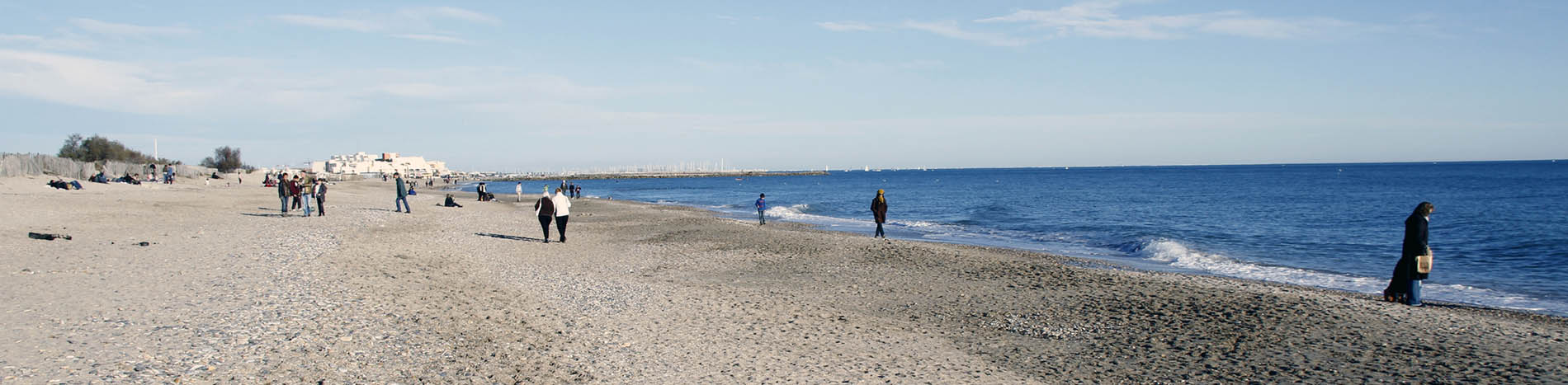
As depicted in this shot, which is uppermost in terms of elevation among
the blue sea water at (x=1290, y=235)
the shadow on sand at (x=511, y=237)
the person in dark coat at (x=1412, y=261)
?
the person in dark coat at (x=1412, y=261)

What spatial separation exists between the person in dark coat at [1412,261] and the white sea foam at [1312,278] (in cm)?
204

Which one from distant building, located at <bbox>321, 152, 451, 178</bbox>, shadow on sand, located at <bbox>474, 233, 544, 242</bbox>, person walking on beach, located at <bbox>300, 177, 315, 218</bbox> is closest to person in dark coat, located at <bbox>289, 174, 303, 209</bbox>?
person walking on beach, located at <bbox>300, 177, 315, 218</bbox>

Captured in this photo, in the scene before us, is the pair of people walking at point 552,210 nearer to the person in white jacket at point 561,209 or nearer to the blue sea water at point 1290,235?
the person in white jacket at point 561,209

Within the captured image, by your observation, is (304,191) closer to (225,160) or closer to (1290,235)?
(1290,235)

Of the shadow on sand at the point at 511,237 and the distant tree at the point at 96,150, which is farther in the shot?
the distant tree at the point at 96,150

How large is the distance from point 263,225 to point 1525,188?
88787 millimetres

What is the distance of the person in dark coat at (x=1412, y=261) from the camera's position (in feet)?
36.2

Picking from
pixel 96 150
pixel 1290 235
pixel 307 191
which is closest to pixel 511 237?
pixel 307 191

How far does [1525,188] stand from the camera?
2756 inches

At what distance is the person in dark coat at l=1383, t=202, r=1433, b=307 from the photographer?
1105 cm

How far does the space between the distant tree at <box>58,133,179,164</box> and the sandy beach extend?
65.6 meters

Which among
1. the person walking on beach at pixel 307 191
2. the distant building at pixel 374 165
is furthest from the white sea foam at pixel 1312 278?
the distant building at pixel 374 165

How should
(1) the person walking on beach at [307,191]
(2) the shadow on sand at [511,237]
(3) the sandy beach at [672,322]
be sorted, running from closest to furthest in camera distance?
(3) the sandy beach at [672,322] → (2) the shadow on sand at [511,237] → (1) the person walking on beach at [307,191]

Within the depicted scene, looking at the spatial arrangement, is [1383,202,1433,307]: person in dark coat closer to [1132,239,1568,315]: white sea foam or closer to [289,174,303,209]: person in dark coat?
[1132,239,1568,315]: white sea foam
